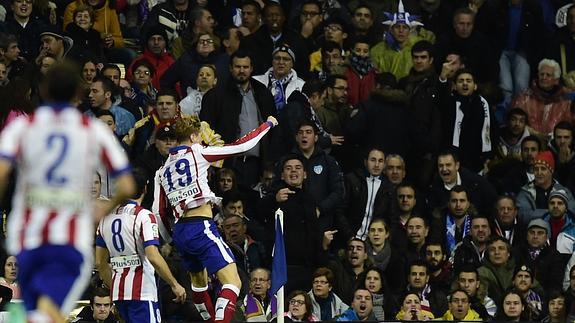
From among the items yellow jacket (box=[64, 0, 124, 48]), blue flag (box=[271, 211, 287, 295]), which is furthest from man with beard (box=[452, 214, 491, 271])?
yellow jacket (box=[64, 0, 124, 48])

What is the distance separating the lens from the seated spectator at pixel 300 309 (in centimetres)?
→ 1625

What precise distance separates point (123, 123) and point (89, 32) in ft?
6.31

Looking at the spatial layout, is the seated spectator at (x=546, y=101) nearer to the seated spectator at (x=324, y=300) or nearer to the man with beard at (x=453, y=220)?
the man with beard at (x=453, y=220)

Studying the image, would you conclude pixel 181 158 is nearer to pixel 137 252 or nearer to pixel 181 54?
pixel 137 252

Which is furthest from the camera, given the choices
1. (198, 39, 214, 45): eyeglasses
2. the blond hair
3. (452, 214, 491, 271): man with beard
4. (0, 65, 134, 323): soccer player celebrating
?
(198, 39, 214, 45): eyeglasses

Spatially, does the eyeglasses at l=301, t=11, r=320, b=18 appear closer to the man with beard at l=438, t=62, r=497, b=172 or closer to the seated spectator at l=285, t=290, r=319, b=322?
the man with beard at l=438, t=62, r=497, b=172

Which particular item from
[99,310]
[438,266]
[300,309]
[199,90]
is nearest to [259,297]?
[300,309]

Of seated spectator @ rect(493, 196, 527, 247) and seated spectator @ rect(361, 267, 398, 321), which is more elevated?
seated spectator @ rect(493, 196, 527, 247)

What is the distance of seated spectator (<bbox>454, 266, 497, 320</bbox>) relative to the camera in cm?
1705

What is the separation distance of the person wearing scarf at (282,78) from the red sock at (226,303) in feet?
15.5

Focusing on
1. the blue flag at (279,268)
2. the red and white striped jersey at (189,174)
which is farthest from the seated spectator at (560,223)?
the red and white striped jersey at (189,174)

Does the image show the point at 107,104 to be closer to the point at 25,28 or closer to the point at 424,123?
the point at 25,28

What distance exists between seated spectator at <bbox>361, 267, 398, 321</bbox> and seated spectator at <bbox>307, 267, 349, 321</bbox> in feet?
1.30

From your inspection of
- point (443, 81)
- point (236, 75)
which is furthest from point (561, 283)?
point (236, 75)
